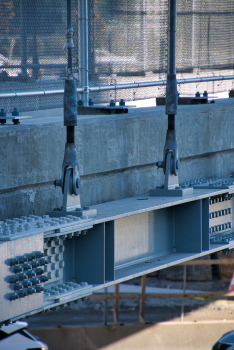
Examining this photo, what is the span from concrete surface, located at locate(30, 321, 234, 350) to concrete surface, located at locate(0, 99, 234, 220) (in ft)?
37.3

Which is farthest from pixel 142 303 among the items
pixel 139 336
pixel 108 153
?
pixel 108 153

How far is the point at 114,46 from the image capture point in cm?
788

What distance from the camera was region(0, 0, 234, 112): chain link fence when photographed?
639 cm

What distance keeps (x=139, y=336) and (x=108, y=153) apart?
14170 millimetres

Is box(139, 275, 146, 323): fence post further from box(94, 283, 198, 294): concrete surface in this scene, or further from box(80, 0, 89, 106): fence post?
box(80, 0, 89, 106): fence post

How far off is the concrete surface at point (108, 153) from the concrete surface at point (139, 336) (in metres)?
11.4

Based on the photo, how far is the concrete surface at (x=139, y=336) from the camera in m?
19.6

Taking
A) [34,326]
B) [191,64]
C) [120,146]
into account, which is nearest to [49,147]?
[120,146]

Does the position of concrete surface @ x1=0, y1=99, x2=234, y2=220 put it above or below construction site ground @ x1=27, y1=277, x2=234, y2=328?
above

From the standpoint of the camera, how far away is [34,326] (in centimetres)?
1966

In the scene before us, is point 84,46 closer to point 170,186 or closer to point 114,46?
point 114,46

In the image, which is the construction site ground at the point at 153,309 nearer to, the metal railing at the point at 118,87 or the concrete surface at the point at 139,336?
the concrete surface at the point at 139,336

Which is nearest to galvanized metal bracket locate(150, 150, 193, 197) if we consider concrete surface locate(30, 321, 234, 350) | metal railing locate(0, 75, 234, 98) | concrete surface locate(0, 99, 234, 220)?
concrete surface locate(0, 99, 234, 220)

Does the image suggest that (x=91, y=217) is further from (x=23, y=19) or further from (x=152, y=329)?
(x=152, y=329)
